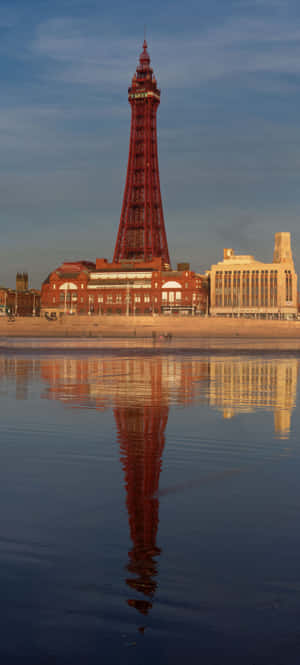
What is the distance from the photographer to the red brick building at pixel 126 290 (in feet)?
579

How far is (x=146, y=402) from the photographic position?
51.6 ft

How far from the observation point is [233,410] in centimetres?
1459

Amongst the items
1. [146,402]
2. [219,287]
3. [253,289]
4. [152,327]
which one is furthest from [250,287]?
[146,402]

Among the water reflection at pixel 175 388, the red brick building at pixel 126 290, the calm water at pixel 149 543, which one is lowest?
the calm water at pixel 149 543

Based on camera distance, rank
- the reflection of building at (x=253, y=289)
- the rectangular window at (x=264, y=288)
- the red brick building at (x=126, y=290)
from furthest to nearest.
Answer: the rectangular window at (x=264, y=288) < the reflection of building at (x=253, y=289) < the red brick building at (x=126, y=290)

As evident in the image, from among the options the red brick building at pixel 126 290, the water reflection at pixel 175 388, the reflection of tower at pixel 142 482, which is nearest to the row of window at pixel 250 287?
the red brick building at pixel 126 290

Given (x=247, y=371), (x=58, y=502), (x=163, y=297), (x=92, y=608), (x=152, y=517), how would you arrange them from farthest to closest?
1. (x=163, y=297)
2. (x=247, y=371)
3. (x=58, y=502)
4. (x=152, y=517)
5. (x=92, y=608)

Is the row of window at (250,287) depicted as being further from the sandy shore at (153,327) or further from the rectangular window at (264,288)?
the sandy shore at (153,327)

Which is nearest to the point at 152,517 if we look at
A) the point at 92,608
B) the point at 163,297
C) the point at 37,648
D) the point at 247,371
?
the point at 92,608

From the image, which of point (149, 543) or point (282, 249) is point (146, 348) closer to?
point (149, 543)

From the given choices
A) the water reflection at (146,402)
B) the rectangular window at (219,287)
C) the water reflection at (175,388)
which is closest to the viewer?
the water reflection at (146,402)

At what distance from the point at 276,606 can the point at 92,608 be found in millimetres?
1231

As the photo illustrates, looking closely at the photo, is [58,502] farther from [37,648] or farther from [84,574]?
[37,648]

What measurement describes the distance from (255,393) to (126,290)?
16381 centimetres
